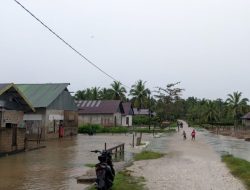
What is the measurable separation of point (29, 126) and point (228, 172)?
2855 cm

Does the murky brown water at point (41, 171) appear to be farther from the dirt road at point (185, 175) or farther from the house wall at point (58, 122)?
the house wall at point (58, 122)

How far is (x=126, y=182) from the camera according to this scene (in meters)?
14.5

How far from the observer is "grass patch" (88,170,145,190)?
1325cm

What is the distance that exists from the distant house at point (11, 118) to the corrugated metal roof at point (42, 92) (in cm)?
1371

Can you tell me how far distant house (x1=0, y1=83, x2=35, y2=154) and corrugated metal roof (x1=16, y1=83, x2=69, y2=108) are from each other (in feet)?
45.0

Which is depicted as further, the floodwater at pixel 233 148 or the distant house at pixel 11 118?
the floodwater at pixel 233 148

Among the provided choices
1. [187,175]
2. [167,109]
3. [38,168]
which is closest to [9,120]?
[38,168]

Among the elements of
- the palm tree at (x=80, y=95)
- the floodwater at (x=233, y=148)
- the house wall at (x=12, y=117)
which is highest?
the palm tree at (x=80, y=95)

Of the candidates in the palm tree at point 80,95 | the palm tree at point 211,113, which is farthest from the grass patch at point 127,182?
the palm tree at point 211,113

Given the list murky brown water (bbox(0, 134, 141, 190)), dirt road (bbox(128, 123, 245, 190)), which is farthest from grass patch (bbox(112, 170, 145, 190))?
murky brown water (bbox(0, 134, 141, 190))

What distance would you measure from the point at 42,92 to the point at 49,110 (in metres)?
3.35

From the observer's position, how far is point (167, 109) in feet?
286

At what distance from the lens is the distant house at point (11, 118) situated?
24.8m

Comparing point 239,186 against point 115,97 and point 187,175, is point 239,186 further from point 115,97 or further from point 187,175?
point 115,97
